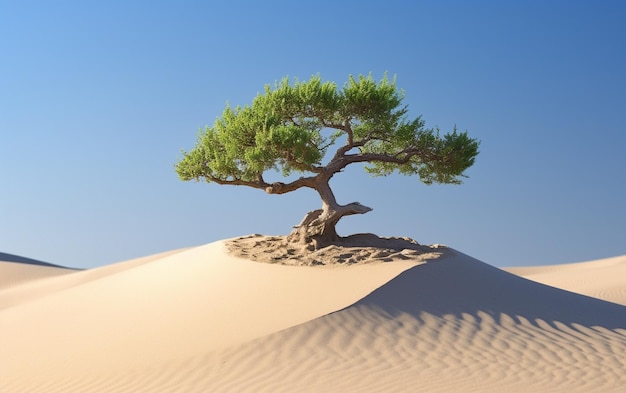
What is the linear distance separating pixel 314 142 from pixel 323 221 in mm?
2287

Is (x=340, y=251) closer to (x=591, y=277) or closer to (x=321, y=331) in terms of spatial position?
(x=321, y=331)

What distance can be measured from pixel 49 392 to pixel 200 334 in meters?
3.05

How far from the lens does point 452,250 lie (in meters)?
19.4

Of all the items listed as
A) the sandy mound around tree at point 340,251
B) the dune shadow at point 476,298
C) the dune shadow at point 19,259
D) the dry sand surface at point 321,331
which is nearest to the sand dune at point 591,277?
the dune shadow at point 476,298

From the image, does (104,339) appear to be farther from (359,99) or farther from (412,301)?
(359,99)

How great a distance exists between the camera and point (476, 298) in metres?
15.9

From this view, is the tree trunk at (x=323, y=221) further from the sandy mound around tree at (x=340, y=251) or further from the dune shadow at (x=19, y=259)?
the dune shadow at (x=19, y=259)

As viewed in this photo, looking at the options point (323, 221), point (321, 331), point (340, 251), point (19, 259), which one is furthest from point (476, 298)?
point (19, 259)

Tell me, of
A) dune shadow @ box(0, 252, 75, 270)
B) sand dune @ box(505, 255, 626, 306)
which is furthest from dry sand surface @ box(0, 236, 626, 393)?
dune shadow @ box(0, 252, 75, 270)

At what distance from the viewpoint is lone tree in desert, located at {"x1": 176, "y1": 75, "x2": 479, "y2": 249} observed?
1836 cm

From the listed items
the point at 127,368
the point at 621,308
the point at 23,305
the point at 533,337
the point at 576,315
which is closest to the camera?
the point at 127,368

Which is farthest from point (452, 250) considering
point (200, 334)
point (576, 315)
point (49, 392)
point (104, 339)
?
point (49, 392)

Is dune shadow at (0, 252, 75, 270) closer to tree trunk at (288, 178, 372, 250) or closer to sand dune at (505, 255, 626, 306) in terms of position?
tree trunk at (288, 178, 372, 250)

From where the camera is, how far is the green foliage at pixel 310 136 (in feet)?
59.4
